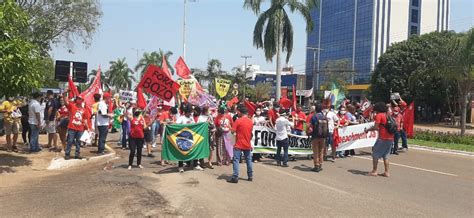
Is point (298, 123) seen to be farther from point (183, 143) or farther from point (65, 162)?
point (65, 162)

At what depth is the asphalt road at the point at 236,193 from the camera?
7.70 m

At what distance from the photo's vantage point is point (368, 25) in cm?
12150

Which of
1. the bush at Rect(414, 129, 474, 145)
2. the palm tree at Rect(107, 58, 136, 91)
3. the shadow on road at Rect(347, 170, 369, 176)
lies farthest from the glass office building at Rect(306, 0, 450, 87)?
the shadow on road at Rect(347, 170, 369, 176)

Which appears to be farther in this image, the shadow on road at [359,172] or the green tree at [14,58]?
the shadow on road at [359,172]

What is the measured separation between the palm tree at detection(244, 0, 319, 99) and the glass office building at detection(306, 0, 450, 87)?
80340 mm

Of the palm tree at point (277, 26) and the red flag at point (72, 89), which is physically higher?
the palm tree at point (277, 26)

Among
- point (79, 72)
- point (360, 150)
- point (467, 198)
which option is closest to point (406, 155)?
point (360, 150)

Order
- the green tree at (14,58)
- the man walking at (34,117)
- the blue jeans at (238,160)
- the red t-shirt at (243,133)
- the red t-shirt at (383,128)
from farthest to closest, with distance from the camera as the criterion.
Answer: the man walking at (34,117), the red t-shirt at (383,128), the green tree at (14,58), the red t-shirt at (243,133), the blue jeans at (238,160)

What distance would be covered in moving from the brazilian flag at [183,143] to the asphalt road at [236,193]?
0.42m

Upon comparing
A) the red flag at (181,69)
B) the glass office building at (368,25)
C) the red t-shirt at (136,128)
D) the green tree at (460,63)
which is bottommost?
the red t-shirt at (136,128)

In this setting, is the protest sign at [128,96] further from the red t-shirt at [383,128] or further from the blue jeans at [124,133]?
the red t-shirt at [383,128]

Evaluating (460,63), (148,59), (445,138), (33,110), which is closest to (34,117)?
(33,110)

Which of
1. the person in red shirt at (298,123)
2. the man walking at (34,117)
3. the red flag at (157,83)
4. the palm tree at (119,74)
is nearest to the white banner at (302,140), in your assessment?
the person in red shirt at (298,123)

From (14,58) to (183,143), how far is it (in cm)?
416
